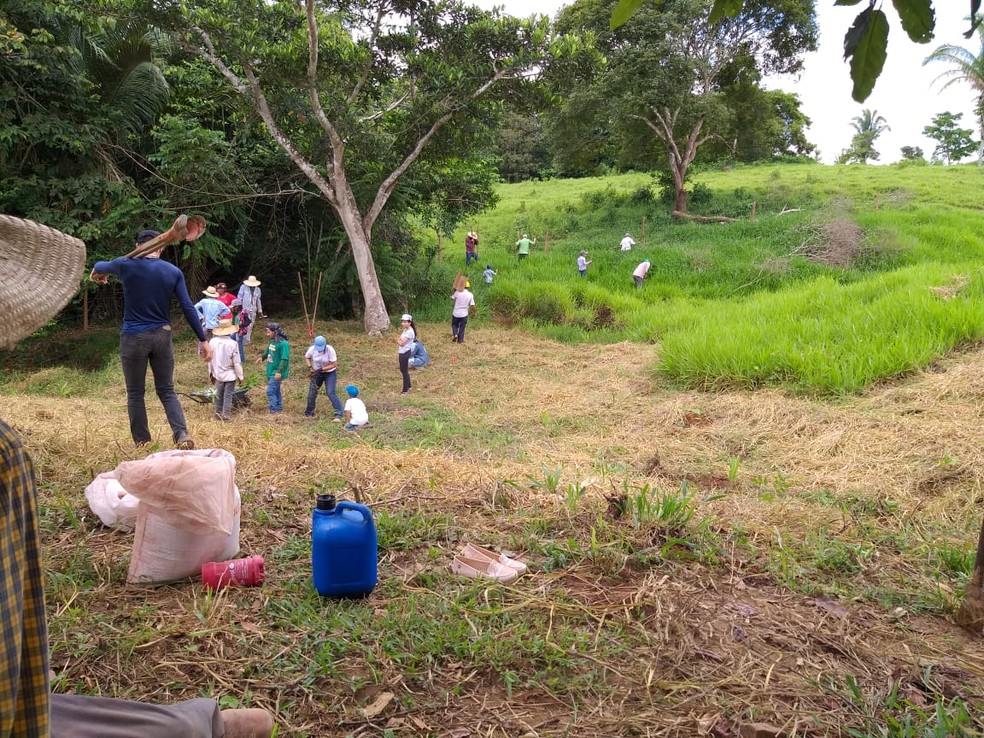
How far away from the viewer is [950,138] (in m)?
43.0

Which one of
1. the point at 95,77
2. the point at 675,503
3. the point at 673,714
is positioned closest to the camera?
the point at 673,714

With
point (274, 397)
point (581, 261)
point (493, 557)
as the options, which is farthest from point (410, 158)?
point (493, 557)

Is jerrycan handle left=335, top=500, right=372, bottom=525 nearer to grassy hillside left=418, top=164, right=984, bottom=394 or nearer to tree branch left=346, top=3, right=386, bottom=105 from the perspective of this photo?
grassy hillside left=418, top=164, right=984, bottom=394

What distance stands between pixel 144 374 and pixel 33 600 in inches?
163

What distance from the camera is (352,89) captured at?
45.1ft

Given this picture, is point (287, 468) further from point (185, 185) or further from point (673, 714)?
point (185, 185)

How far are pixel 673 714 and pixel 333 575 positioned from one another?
1.31 meters

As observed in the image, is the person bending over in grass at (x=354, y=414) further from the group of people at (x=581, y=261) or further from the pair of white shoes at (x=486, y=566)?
the group of people at (x=581, y=261)

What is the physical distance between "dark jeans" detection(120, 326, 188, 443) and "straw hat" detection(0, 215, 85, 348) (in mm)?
3334

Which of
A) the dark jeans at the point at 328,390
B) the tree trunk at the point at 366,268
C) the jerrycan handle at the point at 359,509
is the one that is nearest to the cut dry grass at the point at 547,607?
the jerrycan handle at the point at 359,509

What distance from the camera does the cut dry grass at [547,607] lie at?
220 centimetres

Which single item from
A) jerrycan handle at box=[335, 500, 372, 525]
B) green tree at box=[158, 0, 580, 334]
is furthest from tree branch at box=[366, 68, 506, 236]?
jerrycan handle at box=[335, 500, 372, 525]

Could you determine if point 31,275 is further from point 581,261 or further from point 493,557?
point 581,261

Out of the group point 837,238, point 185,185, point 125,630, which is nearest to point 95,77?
point 185,185
